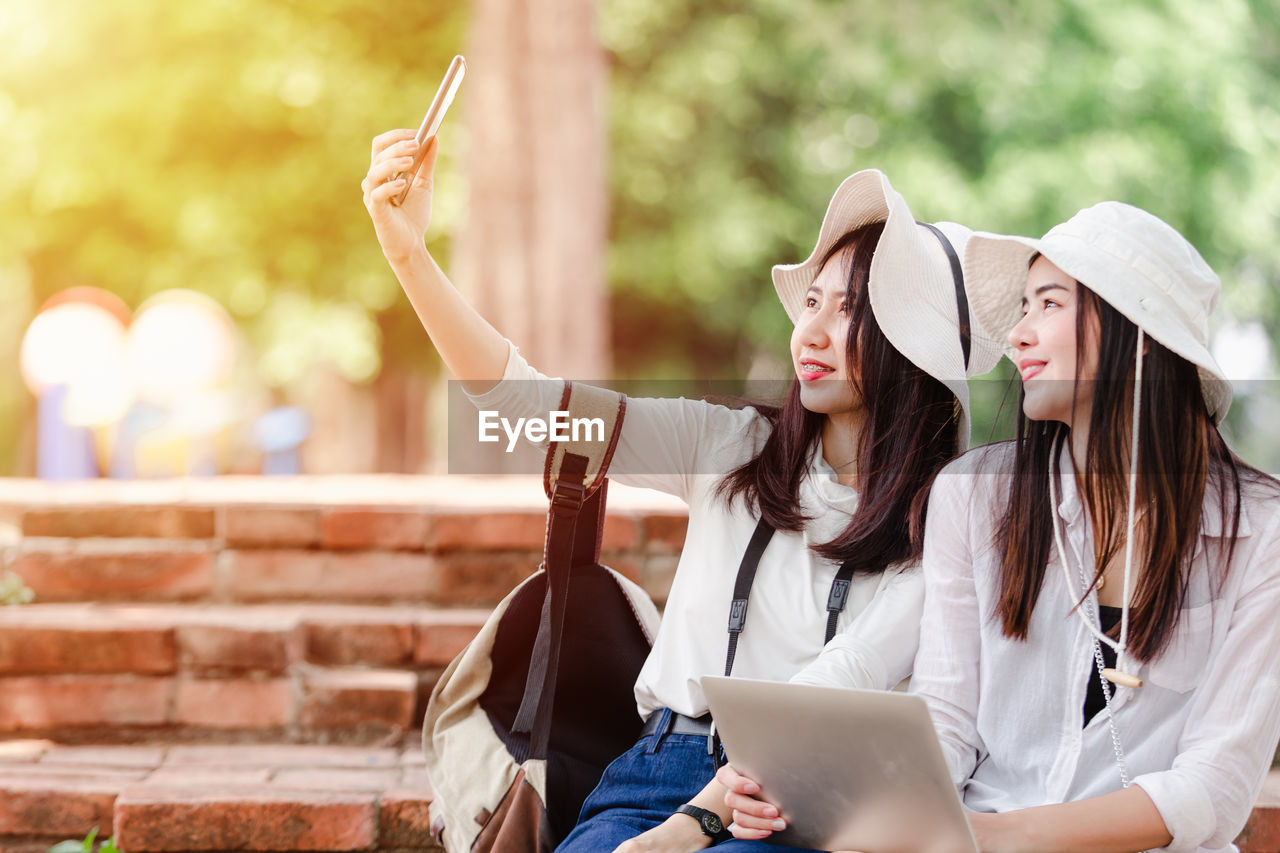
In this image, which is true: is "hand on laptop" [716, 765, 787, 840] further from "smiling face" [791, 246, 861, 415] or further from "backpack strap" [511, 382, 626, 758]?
"smiling face" [791, 246, 861, 415]

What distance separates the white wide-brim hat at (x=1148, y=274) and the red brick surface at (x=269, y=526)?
201 cm

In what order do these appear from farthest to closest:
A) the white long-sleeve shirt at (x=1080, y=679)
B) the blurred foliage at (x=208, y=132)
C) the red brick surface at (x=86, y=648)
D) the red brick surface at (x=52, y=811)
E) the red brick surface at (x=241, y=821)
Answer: the blurred foliage at (x=208, y=132), the red brick surface at (x=86, y=648), the red brick surface at (x=52, y=811), the red brick surface at (x=241, y=821), the white long-sleeve shirt at (x=1080, y=679)

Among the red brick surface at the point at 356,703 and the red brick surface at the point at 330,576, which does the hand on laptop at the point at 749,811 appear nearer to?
the red brick surface at the point at 356,703

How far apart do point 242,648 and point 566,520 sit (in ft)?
3.77

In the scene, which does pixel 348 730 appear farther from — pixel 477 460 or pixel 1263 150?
pixel 1263 150

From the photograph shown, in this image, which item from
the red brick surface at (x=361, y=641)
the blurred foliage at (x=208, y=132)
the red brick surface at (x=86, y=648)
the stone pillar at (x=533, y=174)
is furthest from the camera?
the blurred foliage at (x=208, y=132)

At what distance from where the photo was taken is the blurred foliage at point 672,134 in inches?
340

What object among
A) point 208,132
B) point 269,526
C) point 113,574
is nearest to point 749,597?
point 269,526

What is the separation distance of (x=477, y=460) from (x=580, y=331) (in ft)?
3.91

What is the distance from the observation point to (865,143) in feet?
32.2

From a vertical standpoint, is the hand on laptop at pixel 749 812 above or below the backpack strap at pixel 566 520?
below

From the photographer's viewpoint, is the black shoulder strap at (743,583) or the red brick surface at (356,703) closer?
the black shoulder strap at (743,583)

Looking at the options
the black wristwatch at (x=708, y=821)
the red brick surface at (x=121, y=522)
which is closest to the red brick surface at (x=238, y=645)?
the red brick surface at (x=121, y=522)

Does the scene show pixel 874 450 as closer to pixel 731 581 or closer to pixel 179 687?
pixel 731 581
